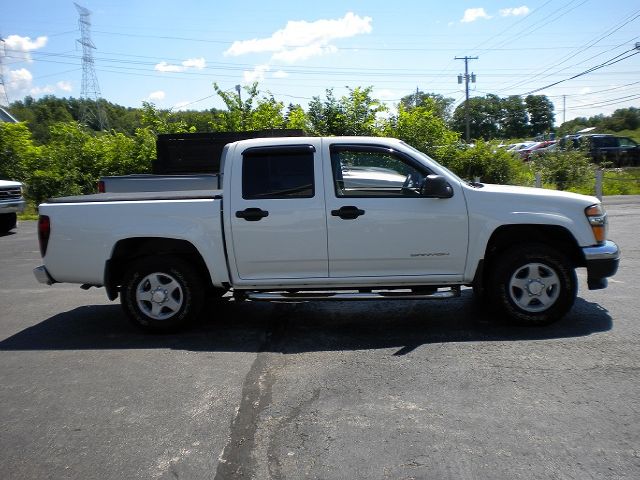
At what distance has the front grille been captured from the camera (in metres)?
15.0

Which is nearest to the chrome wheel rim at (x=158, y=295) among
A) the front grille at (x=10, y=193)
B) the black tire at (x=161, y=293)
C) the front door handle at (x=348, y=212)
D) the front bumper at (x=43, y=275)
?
the black tire at (x=161, y=293)

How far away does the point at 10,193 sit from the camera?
15133 mm

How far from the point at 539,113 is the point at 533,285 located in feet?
363

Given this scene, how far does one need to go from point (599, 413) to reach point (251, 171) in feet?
12.2

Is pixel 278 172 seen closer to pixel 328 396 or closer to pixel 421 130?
pixel 328 396

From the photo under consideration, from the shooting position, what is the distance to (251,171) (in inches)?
237

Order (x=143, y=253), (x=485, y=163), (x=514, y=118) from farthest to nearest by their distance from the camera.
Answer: (x=514, y=118), (x=485, y=163), (x=143, y=253)

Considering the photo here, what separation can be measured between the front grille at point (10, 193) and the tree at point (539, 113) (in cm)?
10385

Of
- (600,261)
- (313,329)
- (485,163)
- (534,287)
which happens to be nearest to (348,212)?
(313,329)

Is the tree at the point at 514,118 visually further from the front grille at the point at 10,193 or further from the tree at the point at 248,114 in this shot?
the front grille at the point at 10,193

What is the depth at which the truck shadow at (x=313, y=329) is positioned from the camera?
5.71 m

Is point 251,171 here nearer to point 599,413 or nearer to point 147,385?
point 147,385

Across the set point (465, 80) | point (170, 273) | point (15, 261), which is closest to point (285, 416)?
point (170, 273)

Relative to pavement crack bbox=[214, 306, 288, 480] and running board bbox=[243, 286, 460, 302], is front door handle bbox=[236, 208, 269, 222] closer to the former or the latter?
running board bbox=[243, 286, 460, 302]
